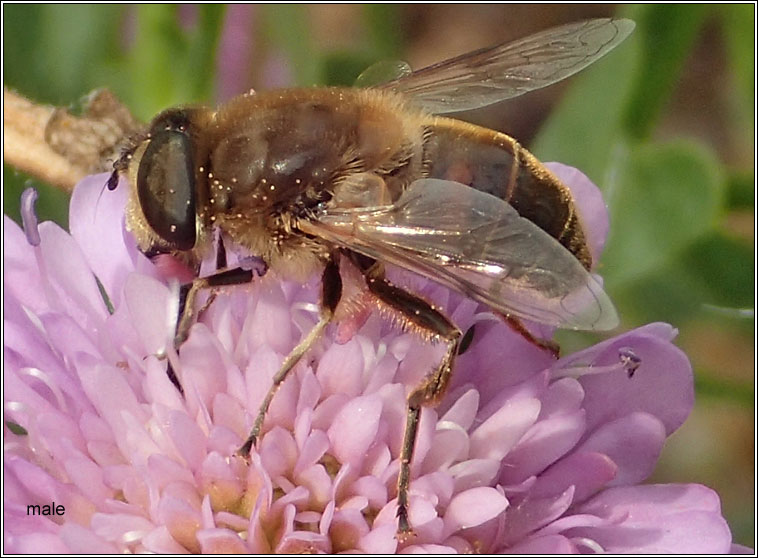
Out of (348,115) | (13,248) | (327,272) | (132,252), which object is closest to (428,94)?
(348,115)

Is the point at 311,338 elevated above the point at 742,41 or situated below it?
below

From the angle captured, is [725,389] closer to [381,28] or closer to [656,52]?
[656,52]

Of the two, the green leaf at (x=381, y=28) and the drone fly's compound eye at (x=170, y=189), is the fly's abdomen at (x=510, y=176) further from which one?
→ the green leaf at (x=381, y=28)

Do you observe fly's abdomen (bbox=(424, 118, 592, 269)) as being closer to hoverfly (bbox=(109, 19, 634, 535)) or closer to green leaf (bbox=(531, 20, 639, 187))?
hoverfly (bbox=(109, 19, 634, 535))

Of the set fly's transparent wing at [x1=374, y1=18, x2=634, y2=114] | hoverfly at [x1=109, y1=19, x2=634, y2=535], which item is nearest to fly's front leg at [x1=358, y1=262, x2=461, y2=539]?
hoverfly at [x1=109, y1=19, x2=634, y2=535]

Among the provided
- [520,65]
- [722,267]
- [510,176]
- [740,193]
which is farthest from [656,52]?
[510,176]

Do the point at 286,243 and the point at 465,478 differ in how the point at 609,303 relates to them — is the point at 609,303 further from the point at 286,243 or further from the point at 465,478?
the point at 286,243

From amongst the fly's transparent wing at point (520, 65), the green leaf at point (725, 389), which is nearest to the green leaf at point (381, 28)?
the green leaf at point (725, 389)
